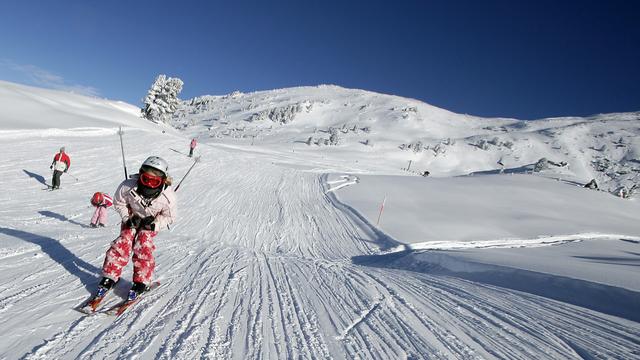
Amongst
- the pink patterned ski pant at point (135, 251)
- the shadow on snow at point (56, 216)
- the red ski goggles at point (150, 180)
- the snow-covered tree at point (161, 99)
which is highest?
the snow-covered tree at point (161, 99)

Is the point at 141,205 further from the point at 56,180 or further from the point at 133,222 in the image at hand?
the point at 56,180

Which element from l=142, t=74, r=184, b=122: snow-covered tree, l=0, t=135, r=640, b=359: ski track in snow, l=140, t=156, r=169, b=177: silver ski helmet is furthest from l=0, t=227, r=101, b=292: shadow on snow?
l=142, t=74, r=184, b=122: snow-covered tree

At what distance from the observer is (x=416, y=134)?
12588 cm

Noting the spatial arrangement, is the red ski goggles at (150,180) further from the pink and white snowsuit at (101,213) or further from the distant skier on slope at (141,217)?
the pink and white snowsuit at (101,213)

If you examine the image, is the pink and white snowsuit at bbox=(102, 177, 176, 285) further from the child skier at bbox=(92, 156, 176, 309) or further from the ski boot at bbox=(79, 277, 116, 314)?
the ski boot at bbox=(79, 277, 116, 314)

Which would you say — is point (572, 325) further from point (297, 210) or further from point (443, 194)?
point (443, 194)

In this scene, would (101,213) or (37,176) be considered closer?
(101,213)

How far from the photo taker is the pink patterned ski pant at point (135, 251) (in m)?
4.54

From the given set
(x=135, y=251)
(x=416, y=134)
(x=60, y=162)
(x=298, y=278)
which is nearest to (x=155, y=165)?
(x=135, y=251)

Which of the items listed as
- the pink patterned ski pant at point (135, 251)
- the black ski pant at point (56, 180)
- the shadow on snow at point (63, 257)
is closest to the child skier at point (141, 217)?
the pink patterned ski pant at point (135, 251)

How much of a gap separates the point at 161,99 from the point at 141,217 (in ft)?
207

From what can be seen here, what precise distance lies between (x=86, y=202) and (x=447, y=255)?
11.3m

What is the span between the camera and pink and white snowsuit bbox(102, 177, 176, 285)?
4559 mm

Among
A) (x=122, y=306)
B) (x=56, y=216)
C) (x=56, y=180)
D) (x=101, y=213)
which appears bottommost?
(x=56, y=216)
